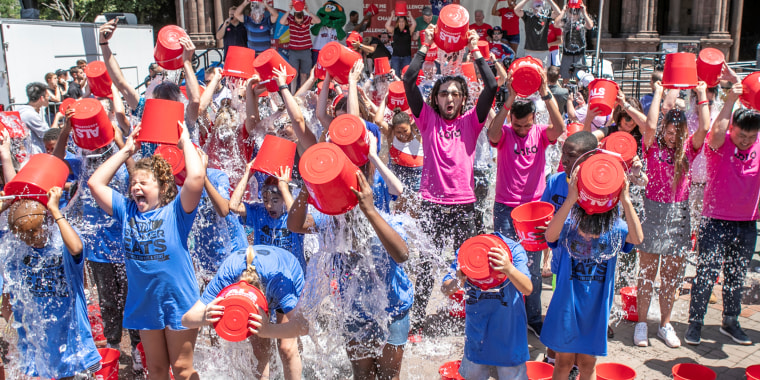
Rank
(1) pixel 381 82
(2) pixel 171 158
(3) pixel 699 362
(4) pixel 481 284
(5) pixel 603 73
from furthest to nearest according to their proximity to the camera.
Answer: (5) pixel 603 73 < (1) pixel 381 82 < (3) pixel 699 362 < (2) pixel 171 158 < (4) pixel 481 284

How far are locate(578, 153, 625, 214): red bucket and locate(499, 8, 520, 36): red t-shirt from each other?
10925mm

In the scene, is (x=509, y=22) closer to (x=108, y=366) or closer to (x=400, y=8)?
(x=400, y=8)

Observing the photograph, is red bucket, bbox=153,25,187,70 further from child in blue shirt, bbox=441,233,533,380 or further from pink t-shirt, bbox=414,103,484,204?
child in blue shirt, bbox=441,233,533,380

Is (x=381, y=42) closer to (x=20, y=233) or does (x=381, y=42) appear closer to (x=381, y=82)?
(x=381, y=82)

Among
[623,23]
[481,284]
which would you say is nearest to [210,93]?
[481,284]

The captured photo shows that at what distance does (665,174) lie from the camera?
4980mm

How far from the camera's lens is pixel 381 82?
27.5 ft

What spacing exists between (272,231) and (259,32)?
27.3 feet

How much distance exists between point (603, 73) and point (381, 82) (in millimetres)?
5550

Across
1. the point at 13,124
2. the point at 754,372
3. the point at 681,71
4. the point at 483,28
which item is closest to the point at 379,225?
the point at 754,372

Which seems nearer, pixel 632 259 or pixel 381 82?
pixel 632 259

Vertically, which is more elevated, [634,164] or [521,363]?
[634,164]

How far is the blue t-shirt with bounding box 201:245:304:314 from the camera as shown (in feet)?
11.1

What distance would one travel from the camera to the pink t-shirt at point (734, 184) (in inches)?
191
